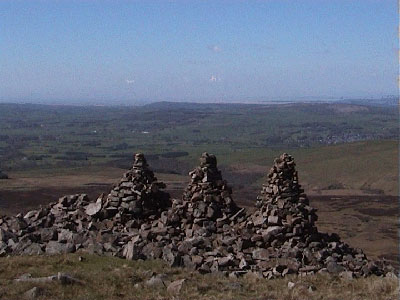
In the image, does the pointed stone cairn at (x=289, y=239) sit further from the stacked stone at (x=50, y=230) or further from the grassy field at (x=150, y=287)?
the stacked stone at (x=50, y=230)

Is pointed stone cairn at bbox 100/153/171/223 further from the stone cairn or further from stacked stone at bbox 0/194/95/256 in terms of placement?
the stone cairn

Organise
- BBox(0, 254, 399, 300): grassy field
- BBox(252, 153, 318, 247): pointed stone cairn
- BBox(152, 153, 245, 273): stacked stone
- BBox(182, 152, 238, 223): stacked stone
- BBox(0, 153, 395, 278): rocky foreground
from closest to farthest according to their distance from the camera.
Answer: BBox(0, 254, 399, 300): grassy field
BBox(0, 153, 395, 278): rocky foreground
BBox(152, 153, 245, 273): stacked stone
BBox(252, 153, 318, 247): pointed stone cairn
BBox(182, 152, 238, 223): stacked stone

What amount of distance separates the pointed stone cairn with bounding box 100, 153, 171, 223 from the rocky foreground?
43 mm

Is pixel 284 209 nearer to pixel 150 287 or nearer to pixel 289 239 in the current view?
pixel 289 239

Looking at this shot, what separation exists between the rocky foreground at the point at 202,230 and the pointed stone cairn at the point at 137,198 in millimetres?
43

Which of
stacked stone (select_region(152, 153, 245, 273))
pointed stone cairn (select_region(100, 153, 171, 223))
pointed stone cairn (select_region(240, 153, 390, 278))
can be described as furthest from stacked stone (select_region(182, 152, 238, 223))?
pointed stone cairn (select_region(100, 153, 171, 223))

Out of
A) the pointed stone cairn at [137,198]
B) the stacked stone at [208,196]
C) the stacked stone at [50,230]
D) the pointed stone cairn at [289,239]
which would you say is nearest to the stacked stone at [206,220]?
the stacked stone at [208,196]

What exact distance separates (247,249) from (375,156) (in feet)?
385

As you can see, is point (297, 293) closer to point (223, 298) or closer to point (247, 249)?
point (223, 298)

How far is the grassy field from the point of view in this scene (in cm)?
1434

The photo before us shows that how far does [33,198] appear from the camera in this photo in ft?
214

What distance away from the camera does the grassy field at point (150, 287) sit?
47.1 ft

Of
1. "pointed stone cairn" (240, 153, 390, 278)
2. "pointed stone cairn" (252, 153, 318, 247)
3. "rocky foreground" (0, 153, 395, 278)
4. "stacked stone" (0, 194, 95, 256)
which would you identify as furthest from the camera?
"pointed stone cairn" (252, 153, 318, 247)

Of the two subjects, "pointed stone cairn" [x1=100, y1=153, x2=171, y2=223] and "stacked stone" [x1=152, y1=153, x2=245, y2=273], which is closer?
"stacked stone" [x1=152, y1=153, x2=245, y2=273]
